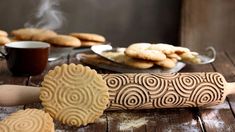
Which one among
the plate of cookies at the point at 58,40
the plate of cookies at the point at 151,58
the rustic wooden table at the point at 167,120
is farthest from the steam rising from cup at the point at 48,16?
the rustic wooden table at the point at 167,120

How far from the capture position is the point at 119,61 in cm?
152

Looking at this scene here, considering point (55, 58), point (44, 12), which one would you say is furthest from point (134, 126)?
point (44, 12)

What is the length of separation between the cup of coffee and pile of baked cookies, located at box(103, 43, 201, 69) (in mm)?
235

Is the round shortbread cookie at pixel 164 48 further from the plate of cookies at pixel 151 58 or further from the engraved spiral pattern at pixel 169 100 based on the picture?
the engraved spiral pattern at pixel 169 100

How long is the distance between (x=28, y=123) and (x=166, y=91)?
37 cm

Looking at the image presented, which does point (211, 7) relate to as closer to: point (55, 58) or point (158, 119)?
point (55, 58)

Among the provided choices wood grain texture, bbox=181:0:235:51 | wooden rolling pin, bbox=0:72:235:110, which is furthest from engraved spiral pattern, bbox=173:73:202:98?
wood grain texture, bbox=181:0:235:51

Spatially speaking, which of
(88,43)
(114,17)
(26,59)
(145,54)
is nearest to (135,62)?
(145,54)

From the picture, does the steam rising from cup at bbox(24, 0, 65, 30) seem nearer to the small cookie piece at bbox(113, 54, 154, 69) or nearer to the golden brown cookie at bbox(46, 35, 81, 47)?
the golden brown cookie at bbox(46, 35, 81, 47)

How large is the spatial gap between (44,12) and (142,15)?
648 millimetres

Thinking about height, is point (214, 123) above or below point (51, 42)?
below

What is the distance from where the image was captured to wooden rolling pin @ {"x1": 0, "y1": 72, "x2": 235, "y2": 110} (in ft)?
3.69

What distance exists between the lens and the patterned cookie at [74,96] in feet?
3.42

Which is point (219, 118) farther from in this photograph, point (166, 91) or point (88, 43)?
point (88, 43)
